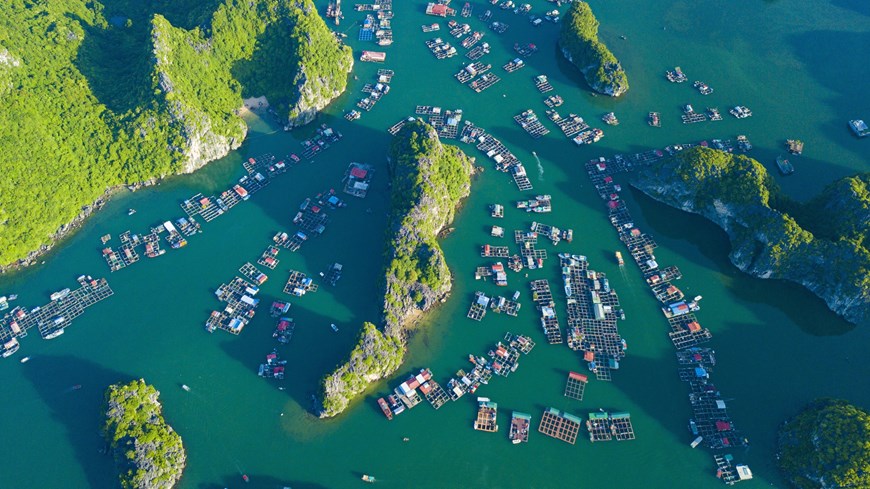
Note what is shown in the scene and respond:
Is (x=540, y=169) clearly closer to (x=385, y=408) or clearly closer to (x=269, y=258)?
(x=269, y=258)

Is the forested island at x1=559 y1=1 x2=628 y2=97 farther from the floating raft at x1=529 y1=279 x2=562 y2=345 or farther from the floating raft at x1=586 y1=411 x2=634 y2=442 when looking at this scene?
the floating raft at x1=586 y1=411 x2=634 y2=442

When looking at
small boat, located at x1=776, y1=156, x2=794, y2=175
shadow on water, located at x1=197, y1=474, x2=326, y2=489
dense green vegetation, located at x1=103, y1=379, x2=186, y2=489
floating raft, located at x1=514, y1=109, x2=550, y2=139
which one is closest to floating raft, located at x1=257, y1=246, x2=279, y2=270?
dense green vegetation, located at x1=103, y1=379, x2=186, y2=489

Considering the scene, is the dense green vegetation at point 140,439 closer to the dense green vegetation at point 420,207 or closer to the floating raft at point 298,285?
the floating raft at point 298,285

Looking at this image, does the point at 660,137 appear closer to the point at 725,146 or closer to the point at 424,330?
the point at 725,146

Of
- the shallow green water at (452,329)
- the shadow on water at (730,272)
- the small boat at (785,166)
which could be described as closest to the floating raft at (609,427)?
the shallow green water at (452,329)

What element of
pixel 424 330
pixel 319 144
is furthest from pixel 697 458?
pixel 319 144
